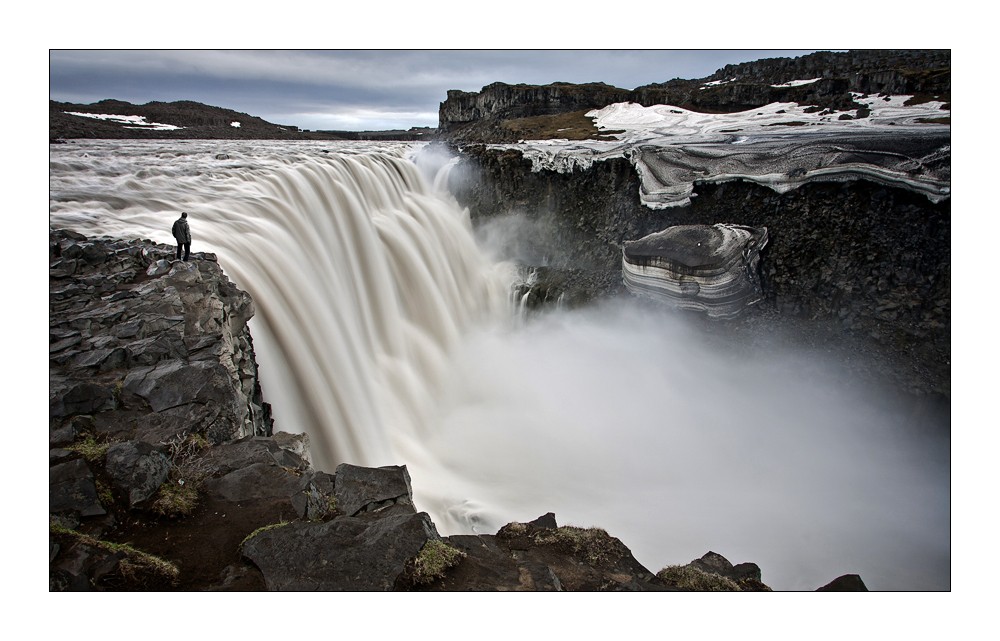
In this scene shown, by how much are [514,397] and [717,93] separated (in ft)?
21.7

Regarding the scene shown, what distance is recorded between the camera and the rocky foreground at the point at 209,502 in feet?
9.50

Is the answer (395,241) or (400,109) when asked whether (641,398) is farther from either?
(400,109)

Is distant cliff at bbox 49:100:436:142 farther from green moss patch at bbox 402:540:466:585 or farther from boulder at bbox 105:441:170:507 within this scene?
green moss patch at bbox 402:540:466:585

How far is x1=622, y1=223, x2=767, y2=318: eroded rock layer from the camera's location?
8992mm

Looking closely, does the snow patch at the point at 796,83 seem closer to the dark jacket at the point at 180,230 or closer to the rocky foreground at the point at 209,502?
the rocky foreground at the point at 209,502

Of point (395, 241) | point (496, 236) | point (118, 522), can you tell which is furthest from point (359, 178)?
point (118, 522)

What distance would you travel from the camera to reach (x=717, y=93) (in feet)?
28.4

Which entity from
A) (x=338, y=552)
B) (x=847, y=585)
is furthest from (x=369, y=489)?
(x=847, y=585)

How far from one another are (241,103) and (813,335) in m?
9.54

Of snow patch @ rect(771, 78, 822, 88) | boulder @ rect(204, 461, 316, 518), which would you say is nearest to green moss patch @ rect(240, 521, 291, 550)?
boulder @ rect(204, 461, 316, 518)

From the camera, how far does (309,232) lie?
800cm

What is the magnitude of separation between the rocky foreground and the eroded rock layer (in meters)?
6.10

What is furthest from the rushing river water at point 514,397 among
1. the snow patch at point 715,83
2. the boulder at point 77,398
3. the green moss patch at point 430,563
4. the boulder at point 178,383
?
the snow patch at point 715,83

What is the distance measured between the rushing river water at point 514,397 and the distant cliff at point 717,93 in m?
3.02
